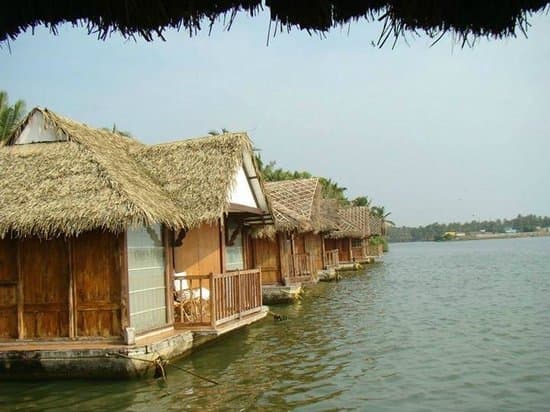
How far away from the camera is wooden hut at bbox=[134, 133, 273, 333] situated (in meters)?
11.9

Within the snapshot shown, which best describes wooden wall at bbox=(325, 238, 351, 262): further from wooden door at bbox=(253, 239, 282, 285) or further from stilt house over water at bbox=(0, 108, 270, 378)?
stilt house over water at bbox=(0, 108, 270, 378)

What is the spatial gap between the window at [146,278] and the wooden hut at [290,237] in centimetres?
694

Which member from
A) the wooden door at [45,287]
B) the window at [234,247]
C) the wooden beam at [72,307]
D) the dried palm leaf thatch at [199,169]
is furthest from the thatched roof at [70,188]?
the window at [234,247]

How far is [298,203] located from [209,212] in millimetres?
16096

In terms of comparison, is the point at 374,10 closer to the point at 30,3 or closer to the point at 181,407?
the point at 30,3

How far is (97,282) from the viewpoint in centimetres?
1020

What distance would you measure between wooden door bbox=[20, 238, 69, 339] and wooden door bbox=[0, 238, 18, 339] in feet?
0.59

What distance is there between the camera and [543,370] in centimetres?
1013

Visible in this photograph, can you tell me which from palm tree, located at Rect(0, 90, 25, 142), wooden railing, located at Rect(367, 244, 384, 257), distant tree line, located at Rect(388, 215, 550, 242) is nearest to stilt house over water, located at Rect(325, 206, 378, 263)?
wooden railing, located at Rect(367, 244, 384, 257)

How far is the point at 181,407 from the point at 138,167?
623 centimetres

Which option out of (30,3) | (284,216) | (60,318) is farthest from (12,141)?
(284,216)

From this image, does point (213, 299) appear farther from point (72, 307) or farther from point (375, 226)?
point (375, 226)

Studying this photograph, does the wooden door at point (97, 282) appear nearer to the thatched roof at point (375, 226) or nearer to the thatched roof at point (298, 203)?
the thatched roof at point (298, 203)

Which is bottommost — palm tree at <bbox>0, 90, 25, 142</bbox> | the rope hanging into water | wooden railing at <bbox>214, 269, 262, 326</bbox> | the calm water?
the calm water
